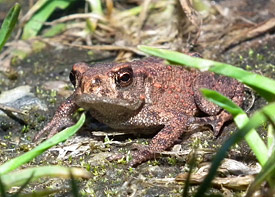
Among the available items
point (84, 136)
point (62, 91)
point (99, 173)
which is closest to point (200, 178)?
point (99, 173)

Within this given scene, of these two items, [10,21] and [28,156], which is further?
[10,21]

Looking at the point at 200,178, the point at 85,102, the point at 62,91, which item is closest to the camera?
the point at 200,178

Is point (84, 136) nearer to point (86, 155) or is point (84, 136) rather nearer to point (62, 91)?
point (86, 155)

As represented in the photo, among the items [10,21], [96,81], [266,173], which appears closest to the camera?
[266,173]

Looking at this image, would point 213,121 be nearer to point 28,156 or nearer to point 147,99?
point 147,99

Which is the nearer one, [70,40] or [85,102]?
[85,102]

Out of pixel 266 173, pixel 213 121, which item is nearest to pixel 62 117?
pixel 213 121

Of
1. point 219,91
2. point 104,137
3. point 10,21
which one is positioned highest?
point 10,21
